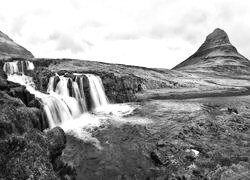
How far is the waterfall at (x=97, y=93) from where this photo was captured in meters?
49.1

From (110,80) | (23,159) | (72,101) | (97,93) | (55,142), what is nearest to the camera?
(23,159)

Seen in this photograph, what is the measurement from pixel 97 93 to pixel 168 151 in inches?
1215

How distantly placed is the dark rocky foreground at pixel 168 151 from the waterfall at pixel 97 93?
54.2ft

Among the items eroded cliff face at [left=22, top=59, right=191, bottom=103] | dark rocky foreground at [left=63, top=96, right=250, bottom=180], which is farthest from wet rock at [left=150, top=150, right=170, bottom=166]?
eroded cliff face at [left=22, top=59, right=191, bottom=103]

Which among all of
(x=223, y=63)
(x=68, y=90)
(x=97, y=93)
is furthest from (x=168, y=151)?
(x=223, y=63)

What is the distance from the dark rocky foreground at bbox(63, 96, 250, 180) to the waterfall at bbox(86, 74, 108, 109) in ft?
54.2

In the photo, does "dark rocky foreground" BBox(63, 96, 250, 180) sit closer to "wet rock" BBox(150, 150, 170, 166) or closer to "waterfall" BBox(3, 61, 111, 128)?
"wet rock" BBox(150, 150, 170, 166)

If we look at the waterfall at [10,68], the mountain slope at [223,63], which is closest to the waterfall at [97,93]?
the waterfall at [10,68]

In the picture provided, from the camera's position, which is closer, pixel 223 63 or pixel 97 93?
pixel 97 93

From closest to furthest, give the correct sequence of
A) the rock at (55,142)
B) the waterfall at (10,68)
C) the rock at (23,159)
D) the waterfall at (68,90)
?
the rock at (23,159)
the rock at (55,142)
the waterfall at (68,90)
the waterfall at (10,68)

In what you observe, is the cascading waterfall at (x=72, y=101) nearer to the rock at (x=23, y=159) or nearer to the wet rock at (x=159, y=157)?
the wet rock at (x=159, y=157)

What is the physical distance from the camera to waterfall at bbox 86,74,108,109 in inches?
1935

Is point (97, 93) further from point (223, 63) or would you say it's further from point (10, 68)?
point (223, 63)

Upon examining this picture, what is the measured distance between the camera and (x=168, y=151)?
2300 cm
